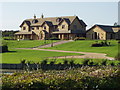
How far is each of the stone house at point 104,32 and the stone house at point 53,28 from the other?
511cm

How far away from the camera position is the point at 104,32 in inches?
2589

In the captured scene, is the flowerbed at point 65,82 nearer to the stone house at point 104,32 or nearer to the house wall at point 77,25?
the stone house at point 104,32

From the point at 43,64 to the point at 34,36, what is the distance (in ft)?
189

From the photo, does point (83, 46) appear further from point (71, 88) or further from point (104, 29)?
point (71, 88)

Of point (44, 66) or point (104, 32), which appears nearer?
point (44, 66)

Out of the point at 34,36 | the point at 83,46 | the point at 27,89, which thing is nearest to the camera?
the point at 27,89

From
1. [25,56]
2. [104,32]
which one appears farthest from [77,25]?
[25,56]

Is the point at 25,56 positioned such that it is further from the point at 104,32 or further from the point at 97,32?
the point at 97,32

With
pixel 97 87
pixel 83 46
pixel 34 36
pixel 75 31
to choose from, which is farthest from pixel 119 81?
pixel 34 36

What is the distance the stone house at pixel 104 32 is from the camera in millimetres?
66062

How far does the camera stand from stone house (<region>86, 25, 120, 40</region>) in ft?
217

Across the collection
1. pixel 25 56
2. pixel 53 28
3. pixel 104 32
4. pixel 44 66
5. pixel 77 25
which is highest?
pixel 77 25

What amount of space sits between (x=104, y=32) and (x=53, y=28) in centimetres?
1684

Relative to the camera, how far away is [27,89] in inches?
387
